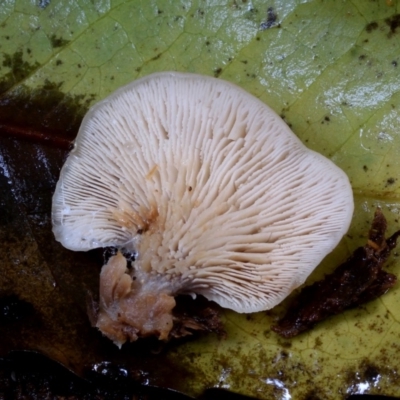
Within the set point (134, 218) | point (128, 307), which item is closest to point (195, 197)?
point (134, 218)

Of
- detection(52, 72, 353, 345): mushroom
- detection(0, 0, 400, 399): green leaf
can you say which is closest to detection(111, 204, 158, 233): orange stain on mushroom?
detection(52, 72, 353, 345): mushroom

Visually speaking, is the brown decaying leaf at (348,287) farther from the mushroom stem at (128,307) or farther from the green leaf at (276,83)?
the mushroom stem at (128,307)

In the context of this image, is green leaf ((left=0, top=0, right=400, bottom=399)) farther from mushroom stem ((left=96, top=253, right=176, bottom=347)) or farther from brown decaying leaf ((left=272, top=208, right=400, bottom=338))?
mushroom stem ((left=96, top=253, right=176, bottom=347))

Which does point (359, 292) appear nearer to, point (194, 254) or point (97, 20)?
point (194, 254)

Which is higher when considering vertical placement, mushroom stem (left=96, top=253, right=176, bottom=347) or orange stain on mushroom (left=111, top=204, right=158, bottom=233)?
orange stain on mushroom (left=111, top=204, right=158, bottom=233)

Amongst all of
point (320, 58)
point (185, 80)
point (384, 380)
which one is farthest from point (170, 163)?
point (384, 380)

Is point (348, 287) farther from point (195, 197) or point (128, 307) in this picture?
point (128, 307)

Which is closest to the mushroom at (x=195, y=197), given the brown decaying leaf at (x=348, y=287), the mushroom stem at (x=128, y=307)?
the mushroom stem at (x=128, y=307)

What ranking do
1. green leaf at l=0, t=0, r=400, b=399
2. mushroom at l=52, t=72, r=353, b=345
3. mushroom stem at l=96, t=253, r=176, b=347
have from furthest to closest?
1. green leaf at l=0, t=0, r=400, b=399
2. mushroom stem at l=96, t=253, r=176, b=347
3. mushroom at l=52, t=72, r=353, b=345

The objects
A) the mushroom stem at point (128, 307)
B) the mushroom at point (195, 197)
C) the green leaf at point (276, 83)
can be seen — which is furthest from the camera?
the green leaf at point (276, 83)

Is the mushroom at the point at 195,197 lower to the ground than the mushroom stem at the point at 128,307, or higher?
higher
